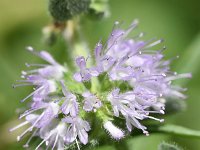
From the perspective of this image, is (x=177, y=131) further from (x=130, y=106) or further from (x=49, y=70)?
(x=49, y=70)

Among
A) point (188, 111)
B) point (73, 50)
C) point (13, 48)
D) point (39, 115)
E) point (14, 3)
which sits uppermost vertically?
point (14, 3)

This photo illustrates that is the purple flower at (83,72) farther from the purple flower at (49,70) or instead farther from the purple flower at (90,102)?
the purple flower at (49,70)

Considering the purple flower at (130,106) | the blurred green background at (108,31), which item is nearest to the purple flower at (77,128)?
the purple flower at (130,106)

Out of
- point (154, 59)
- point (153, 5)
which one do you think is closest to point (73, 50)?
point (154, 59)

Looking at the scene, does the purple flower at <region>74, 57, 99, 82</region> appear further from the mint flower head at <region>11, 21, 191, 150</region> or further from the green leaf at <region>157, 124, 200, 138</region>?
the green leaf at <region>157, 124, 200, 138</region>

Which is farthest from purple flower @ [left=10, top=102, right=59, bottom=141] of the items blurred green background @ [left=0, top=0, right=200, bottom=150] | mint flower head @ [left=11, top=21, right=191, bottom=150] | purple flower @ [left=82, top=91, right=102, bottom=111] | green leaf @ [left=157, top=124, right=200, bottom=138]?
blurred green background @ [left=0, top=0, right=200, bottom=150]

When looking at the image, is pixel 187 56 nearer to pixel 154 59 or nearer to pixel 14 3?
pixel 154 59

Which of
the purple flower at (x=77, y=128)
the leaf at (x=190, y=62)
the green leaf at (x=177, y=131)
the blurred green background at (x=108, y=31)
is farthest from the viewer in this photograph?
the blurred green background at (x=108, y=31)
